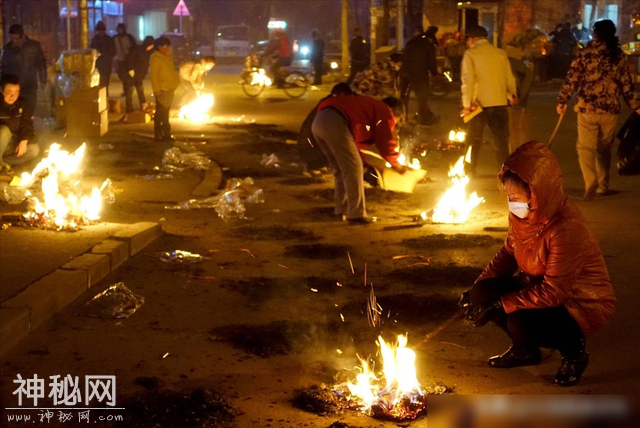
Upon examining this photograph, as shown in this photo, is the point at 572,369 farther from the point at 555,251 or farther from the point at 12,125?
the point at 12,125

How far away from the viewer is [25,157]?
1208 cm

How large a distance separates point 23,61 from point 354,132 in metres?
8.86

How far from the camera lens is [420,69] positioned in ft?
65.5

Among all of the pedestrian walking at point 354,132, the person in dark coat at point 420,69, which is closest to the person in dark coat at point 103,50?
the person in dark coat at point 420,69

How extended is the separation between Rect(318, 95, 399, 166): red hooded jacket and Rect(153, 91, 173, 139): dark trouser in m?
7.61

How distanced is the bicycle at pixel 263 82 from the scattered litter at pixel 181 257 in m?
20.1

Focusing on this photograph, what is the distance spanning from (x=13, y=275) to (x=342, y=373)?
314 centimetres

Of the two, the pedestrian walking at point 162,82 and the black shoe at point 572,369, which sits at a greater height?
the pedestrian walking at point 162,82

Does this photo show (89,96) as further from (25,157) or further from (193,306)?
(193,306)

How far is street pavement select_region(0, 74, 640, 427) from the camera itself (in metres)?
5.68

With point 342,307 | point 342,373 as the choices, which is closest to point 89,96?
point 342,307

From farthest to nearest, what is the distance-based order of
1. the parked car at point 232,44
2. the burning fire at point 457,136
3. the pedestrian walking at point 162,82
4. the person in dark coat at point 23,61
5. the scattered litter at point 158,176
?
the parked car at point 232,44 → the pedestrian walking at point 162,82 → the person in dark coat at point 23,61 → the burning fire at point 457,136 → the scattered litter at point 158,176

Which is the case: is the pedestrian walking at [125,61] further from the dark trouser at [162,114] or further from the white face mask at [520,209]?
the white face mask at [520,209]

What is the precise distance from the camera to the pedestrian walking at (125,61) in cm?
2219
